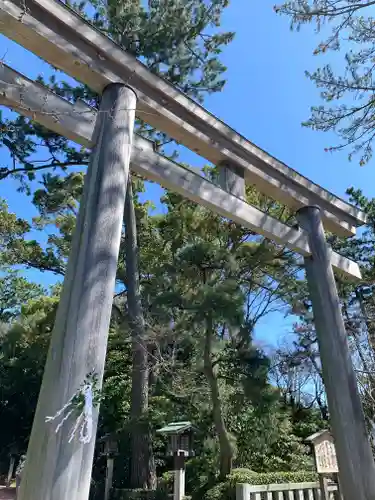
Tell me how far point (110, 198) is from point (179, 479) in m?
5.00

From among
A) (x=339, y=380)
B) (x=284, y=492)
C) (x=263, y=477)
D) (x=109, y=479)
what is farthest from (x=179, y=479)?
(x=339, y=380)

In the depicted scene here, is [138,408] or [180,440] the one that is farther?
[138,408]

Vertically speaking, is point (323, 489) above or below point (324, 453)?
below

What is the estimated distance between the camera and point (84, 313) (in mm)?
1879

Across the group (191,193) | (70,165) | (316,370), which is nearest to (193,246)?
(191,193)

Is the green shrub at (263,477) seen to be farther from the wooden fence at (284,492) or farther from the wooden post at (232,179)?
the wooden post at (232,179)

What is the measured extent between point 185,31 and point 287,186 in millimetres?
5032

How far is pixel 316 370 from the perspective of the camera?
11.7 m

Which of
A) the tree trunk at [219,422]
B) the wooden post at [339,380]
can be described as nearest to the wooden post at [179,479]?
the tree trunk at [219,422]

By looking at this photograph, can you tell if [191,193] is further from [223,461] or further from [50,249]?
[50,249]

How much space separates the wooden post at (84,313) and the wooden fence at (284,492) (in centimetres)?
214

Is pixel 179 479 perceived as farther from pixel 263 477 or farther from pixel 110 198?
pixel 110 198

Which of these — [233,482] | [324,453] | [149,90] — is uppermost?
[149,90]

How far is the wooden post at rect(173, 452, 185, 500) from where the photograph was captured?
215 inches
